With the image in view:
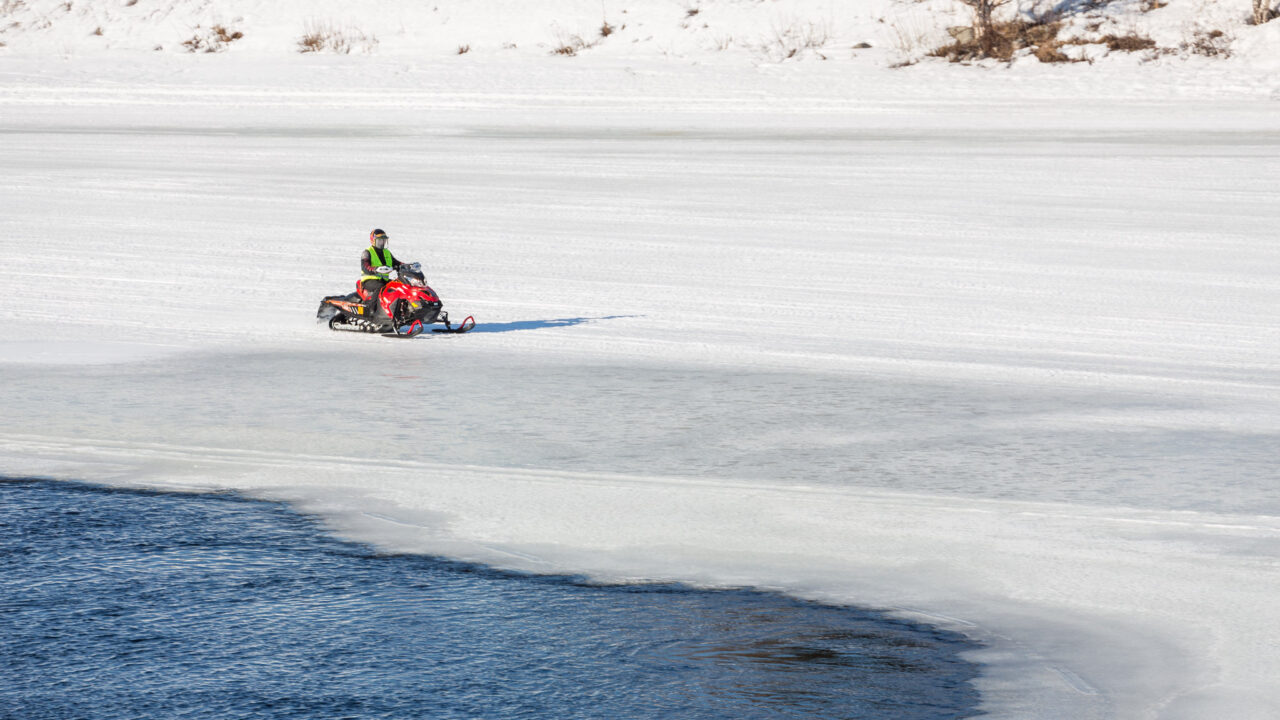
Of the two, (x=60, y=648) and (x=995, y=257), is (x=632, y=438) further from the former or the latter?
(x=995, y=257)

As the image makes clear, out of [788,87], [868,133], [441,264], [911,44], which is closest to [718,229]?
[441,264]

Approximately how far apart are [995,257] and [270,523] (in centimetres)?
1078

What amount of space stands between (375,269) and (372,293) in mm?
200

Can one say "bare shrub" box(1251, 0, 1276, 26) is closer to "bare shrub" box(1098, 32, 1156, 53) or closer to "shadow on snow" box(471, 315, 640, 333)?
"bare shrub" box(1098, 32, 1156, 53)

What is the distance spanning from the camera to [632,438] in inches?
366

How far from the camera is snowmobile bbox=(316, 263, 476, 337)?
42.7 feet

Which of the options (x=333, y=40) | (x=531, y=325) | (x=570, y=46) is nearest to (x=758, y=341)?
(x=531, y=325)

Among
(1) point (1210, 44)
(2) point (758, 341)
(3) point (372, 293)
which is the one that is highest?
(1) point (1210, 44)

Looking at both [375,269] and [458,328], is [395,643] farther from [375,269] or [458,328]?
[458,328]

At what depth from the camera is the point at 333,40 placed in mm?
39531

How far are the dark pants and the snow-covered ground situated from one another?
524 mm

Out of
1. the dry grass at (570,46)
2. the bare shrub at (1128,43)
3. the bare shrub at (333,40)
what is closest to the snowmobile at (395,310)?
the bare shrub at (1128,43)

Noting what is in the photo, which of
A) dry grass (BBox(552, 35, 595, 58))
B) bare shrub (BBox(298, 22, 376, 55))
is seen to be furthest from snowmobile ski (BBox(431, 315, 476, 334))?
bare shrub (BBox(298, 22, 376, 55))

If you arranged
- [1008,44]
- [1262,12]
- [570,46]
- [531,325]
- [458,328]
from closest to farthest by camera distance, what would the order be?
[458,328] < [531,325] < [1262,12] < [1008,44] < [570,46]
